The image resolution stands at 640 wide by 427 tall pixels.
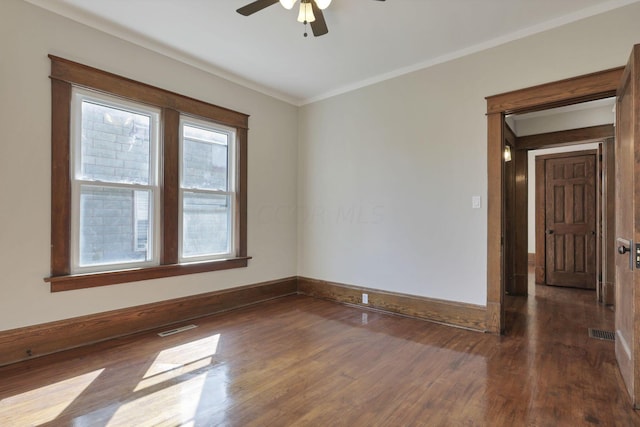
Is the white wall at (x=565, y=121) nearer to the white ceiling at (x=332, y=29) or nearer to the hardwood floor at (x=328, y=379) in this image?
the white ceiling at (x=332, y=29)

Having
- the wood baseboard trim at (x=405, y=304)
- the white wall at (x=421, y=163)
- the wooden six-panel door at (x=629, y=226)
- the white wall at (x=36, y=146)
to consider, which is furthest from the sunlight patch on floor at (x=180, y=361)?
the wooden six-panel door at (x=629, y=226)

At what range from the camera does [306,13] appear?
250 centimetres

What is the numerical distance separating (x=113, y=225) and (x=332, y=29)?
281cm

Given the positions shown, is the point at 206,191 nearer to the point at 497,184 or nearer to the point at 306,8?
the point at 306,8

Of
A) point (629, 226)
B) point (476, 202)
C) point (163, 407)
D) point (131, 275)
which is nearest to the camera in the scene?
point (163, 407)

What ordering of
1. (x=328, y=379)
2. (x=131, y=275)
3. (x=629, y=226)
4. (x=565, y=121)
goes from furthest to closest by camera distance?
(x=565, y=121)
(x=131, y=275)
(x=328, y=379)
(x=629, y=226)

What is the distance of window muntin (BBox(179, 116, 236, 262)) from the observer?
3771mm

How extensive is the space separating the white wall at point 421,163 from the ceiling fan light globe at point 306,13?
5.80ft

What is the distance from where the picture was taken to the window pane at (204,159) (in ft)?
12.4

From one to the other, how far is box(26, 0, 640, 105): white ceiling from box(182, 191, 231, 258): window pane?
157 cm

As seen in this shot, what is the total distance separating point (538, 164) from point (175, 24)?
5.92 metres

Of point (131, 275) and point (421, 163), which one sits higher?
point (421, 163)

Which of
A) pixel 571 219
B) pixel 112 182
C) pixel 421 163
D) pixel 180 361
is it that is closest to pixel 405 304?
pixel 421 163

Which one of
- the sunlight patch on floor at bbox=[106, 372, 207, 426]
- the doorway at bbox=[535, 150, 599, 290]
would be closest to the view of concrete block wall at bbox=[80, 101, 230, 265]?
the sunlight patch on floor at bbox=[106, 372, 207, 426]
